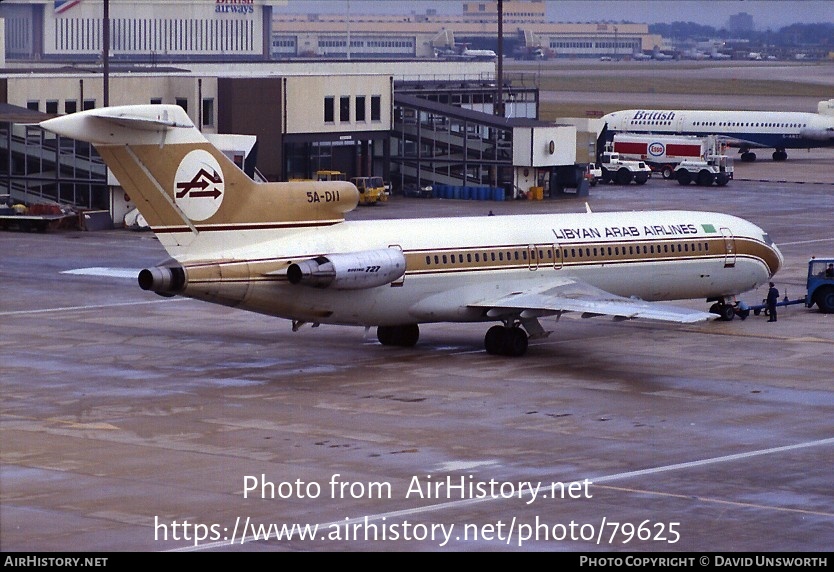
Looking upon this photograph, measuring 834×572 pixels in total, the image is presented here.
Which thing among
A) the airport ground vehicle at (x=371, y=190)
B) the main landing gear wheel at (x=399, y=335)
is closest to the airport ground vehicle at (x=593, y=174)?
the airport ground vehicle at (x=371, y=190)

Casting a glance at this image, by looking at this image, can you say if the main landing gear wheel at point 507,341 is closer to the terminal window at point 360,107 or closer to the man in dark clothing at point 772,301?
the man in dark clothing at point 772,301

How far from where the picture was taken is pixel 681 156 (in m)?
111

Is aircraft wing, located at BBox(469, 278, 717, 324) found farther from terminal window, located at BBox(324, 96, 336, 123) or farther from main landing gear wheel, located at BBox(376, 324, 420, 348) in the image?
terminal window, located at BBox(324, 96, 336, 123)

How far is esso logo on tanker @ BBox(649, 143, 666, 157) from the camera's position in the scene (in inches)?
4419

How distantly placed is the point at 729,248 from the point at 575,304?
9.22 m

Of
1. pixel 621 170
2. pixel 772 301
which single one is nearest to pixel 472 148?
pixel 621 170

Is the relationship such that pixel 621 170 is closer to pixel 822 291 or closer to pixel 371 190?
pixel 371 190

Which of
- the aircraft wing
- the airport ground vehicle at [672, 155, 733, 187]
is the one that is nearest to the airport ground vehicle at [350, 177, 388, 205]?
the airport ground vehicle at [672, 155, 733, 187]

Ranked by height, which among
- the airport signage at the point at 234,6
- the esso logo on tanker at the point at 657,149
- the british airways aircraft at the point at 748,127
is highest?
the airport signage at the point at 234,6

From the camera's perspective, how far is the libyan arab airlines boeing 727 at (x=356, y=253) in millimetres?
37156

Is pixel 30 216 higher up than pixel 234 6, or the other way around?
pixel 234 6

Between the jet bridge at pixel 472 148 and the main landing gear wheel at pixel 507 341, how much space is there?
168ft

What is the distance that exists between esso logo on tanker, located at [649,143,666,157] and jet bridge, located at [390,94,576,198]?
18.8 metres

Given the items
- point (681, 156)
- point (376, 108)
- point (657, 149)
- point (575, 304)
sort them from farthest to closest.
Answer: point (657, 149) → point (681, 156) → point (376, 108) → point (575, 304)
